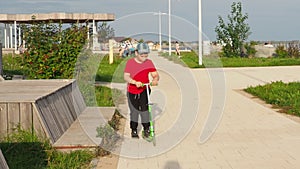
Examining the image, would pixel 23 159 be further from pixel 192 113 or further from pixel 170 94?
pixel 170 94

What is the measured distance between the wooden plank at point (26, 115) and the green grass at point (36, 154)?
0.24 ft

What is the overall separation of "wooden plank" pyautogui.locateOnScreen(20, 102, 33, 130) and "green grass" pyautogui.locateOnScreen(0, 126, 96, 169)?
7 centimetres

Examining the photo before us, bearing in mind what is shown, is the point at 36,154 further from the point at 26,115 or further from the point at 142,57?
the point at 142,57

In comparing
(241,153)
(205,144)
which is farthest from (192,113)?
(241,153)

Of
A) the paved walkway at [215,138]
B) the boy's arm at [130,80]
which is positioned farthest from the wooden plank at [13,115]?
the boy's arm at [130,80]

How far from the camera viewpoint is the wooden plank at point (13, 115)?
687 cm

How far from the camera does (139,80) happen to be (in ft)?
26.7

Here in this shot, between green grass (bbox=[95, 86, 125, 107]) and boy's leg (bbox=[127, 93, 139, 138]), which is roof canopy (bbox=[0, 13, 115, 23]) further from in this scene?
boy's leg (bbox=[127, 93, 139, 138])

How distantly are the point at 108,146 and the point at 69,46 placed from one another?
17.6 ft

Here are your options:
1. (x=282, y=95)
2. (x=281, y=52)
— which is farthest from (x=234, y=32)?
(x=282, y=95)

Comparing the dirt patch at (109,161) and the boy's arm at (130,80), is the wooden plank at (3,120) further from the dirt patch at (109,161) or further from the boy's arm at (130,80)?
the boy's arm at (130,80)

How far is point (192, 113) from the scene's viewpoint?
12.1 meters

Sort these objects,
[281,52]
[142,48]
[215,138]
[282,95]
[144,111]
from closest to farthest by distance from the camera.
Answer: [142,48] → [144,111] → [215,138] → [282,95] → [281,52]

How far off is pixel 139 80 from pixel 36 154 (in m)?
2.15
